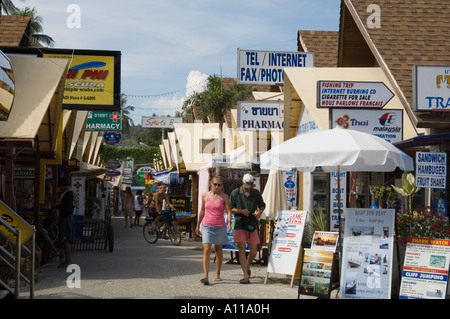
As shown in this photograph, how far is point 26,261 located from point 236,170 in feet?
37.9

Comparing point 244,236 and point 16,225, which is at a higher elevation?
point 16,225

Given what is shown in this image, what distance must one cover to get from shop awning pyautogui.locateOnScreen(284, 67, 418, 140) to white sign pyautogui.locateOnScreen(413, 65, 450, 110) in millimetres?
775

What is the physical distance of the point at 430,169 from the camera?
12.6m

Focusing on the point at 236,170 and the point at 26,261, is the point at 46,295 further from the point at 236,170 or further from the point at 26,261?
the point at 236,170

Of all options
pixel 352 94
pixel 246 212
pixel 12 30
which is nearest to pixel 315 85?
pixel 352 94

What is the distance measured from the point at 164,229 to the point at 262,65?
23.8ft

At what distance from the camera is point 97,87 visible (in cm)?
1703

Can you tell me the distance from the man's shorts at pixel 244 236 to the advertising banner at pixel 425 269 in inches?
149

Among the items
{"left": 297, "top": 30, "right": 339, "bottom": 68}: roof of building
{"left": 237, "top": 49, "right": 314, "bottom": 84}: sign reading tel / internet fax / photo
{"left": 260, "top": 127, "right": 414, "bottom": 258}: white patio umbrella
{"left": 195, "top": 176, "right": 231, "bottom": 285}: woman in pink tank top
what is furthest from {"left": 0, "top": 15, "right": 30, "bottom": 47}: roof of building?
{"left": 260, "top": 127, "right": 414, "bottom": 258}: white patio umbrella

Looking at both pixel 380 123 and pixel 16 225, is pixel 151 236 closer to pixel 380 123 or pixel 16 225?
pixel 380 123

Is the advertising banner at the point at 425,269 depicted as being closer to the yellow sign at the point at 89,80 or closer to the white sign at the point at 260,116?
the white sign at the point at 260,116

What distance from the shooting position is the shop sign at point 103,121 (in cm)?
2665

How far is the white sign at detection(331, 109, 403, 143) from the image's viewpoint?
45.1 feet
